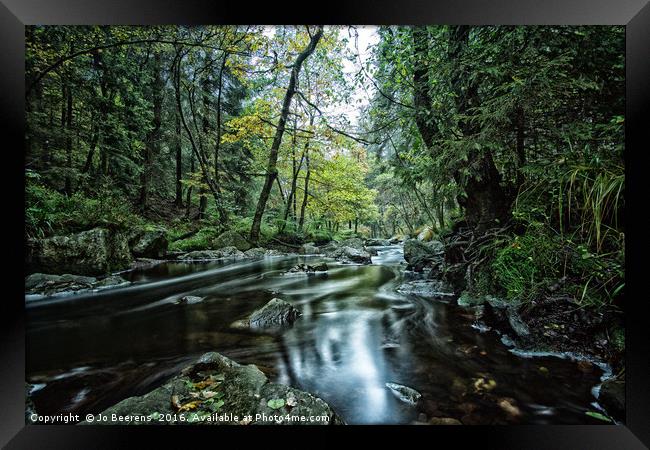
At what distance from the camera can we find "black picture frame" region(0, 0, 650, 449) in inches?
61.4

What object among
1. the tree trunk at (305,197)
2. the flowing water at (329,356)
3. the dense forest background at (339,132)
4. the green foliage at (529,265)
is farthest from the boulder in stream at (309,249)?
the green foliage at (529,265)

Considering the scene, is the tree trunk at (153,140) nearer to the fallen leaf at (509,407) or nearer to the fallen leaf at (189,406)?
the fallen leaf at (189,406)

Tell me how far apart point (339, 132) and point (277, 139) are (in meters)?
1.25

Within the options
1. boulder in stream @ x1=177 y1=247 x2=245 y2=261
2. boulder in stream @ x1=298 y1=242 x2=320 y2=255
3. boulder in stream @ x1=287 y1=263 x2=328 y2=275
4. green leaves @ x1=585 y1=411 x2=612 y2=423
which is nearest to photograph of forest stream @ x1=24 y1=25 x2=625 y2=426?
green leaves @ x1=585 y1=411 x2=612 y2=423

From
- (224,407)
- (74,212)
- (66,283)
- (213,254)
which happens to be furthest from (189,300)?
(224,407)

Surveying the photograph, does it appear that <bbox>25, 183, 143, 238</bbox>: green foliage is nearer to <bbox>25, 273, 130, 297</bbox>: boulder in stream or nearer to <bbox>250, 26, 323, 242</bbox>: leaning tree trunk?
<bbox>25, 273, 130, 297</bbox>: boulder in stream

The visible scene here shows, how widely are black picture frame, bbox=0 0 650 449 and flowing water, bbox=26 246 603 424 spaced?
0.20m

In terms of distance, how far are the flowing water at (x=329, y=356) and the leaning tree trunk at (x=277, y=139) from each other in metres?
2.37

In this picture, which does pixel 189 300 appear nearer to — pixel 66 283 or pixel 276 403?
pixel 66 283

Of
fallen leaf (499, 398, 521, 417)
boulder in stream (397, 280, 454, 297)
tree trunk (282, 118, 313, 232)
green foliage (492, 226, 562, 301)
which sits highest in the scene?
tree trunk (282, 118, 313, 232)
